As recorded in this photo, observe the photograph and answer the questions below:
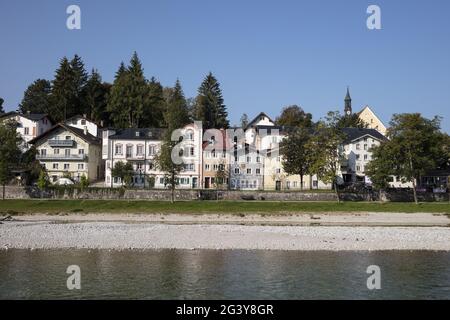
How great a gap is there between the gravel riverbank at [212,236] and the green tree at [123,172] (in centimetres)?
2870

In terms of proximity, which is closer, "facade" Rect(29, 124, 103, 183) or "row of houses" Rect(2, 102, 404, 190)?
"row of houses" Rect(2, 102, 404, 190)

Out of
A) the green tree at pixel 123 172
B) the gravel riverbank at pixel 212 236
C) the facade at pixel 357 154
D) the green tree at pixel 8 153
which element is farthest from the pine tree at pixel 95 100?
the gravel riverbank at pixel 212 236

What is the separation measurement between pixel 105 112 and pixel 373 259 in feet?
272

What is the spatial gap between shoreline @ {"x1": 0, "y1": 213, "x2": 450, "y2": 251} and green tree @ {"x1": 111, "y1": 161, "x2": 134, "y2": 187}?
22.3 m

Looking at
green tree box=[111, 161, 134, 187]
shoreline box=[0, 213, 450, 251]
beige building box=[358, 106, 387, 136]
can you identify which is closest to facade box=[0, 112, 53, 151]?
green tree box=[111, 161, 134, 187]

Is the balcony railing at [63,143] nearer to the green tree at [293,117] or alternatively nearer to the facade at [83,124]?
the facade at [83,124]

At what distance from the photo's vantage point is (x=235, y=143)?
86.3 m

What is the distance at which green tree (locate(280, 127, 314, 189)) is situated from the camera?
7792cm

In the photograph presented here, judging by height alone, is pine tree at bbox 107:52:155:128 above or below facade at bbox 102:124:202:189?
above

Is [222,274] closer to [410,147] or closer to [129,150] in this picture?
[410,147]

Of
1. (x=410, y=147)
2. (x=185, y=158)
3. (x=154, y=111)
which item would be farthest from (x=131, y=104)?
(x=410, y=147)

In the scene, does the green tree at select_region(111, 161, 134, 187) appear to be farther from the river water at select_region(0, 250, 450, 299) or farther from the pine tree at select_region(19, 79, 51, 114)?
the river water at select_region(0, 250, 450, 299)

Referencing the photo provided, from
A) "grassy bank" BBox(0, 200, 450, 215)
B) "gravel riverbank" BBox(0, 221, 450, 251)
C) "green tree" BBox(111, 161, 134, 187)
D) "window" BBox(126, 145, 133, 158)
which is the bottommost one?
"gravel riverbank" BBox(0, 221, 450, 251)
